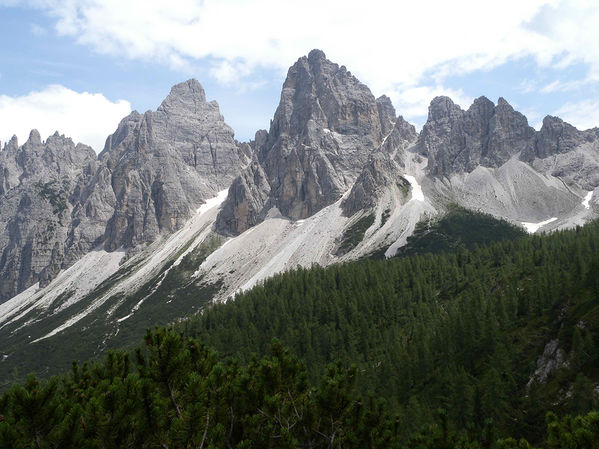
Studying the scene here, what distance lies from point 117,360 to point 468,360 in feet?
222

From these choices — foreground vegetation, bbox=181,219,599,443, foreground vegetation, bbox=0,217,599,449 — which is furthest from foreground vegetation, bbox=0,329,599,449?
foreground vegetation, bbox=181,219,599,443

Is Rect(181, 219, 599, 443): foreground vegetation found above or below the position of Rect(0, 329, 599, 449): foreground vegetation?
below

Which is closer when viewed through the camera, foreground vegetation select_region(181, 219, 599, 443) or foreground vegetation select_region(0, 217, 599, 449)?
foreground vegetation select_region(0, 217, 599, 449)

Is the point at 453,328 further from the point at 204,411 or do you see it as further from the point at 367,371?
the point at 204,411

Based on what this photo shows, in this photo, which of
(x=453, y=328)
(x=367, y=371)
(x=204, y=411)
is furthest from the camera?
(x=453, y=328)

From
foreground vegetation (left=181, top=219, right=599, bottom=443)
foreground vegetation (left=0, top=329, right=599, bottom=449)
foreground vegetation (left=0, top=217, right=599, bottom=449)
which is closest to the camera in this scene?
foreground vegetation (left=0, top=329, right=599, bottom=449)

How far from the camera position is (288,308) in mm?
120062

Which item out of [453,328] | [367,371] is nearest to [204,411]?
[367,371]

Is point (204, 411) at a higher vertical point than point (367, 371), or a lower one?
higher

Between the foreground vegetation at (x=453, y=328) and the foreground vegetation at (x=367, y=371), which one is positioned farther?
the foreground vegetation at (x=453, y=328)

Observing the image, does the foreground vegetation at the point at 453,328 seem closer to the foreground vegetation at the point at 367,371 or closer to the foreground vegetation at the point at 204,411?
the foreground vegetation at the point at 367,371

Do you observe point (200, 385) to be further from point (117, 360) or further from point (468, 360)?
point (468, 360)

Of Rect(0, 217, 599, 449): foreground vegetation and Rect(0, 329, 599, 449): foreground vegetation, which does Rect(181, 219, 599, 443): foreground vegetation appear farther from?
Rect(0, 329, 599, 449): foreground vegetation

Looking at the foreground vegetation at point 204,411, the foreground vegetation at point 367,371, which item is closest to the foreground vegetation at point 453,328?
the foreground vegetation at point 367,371
